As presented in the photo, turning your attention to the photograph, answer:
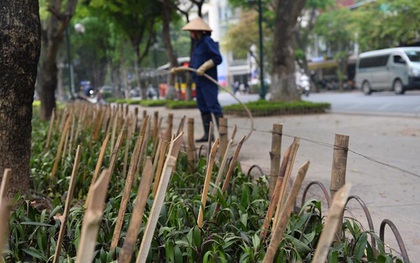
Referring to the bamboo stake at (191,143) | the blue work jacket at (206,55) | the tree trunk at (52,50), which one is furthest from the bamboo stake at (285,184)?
the tree trunk at (52,50)

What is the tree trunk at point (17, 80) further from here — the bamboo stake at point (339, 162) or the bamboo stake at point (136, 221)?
the bamboo stake at point (136, 221)

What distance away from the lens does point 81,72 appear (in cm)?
4959

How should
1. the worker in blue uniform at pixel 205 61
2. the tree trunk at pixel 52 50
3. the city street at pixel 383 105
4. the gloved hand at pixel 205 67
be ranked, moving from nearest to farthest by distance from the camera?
the gloved hand at pixel 205 67 < the worker in blue uniform at pixel 205 61 < the tree trunk at pixel 52 50 < the city street at pixel 383 105

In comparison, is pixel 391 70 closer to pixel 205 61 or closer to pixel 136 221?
pixel 205 61

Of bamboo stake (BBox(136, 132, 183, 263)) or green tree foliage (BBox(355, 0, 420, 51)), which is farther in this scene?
green tree foliage (BBox(355, 0, 420, 51))

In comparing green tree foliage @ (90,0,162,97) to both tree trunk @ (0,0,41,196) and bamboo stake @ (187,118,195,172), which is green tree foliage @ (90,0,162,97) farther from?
tree trunk @ (0,0,41,196)

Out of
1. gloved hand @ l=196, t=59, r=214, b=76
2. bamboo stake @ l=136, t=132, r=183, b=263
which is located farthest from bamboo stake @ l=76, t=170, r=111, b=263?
gloved hand @ l=196, t=59, r=214, b=76

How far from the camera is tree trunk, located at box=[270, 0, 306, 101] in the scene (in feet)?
47.9

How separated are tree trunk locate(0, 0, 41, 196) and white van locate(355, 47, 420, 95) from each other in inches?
853

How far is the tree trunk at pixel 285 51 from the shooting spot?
47.9ft

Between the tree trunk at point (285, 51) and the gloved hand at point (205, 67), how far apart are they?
25.5ft

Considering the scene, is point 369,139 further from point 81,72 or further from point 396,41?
point 81,72

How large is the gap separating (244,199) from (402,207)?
1.50 meters

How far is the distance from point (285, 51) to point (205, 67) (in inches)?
315
